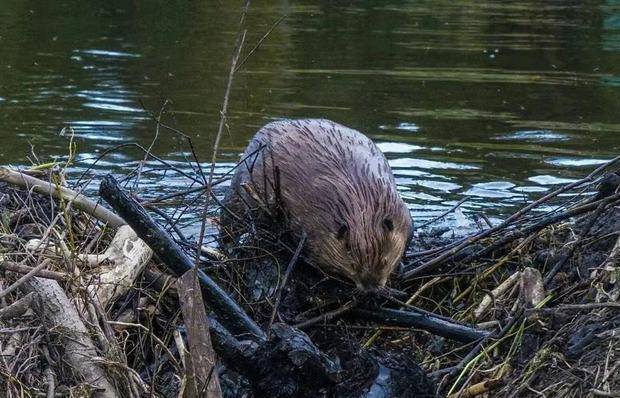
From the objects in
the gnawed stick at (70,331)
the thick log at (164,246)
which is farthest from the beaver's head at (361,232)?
the gnawed stick at (70,331)

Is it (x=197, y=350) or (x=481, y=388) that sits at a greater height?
(x=197, y=350)

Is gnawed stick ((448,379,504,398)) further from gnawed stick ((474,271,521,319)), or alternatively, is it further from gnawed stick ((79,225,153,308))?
gnawed stick ((79,225,153,308))

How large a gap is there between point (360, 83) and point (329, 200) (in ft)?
29.9

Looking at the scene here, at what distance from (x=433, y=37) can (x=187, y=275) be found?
50.6 feet

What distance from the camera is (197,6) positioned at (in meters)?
23.4

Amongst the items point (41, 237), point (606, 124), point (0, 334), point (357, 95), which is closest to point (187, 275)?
point (0, 334)

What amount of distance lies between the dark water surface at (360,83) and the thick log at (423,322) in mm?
2096

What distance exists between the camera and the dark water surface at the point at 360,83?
10.4 m

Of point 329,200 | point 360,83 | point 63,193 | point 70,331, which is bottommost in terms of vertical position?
point 360,83

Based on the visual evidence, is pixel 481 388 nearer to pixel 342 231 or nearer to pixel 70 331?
pixel 342 231

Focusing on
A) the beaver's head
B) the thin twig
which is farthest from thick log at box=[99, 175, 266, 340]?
the beaver's head

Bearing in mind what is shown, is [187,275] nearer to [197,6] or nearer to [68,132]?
[68,132]

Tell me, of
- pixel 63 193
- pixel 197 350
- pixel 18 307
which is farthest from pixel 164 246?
pixel 63 193

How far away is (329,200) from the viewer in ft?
19.1
